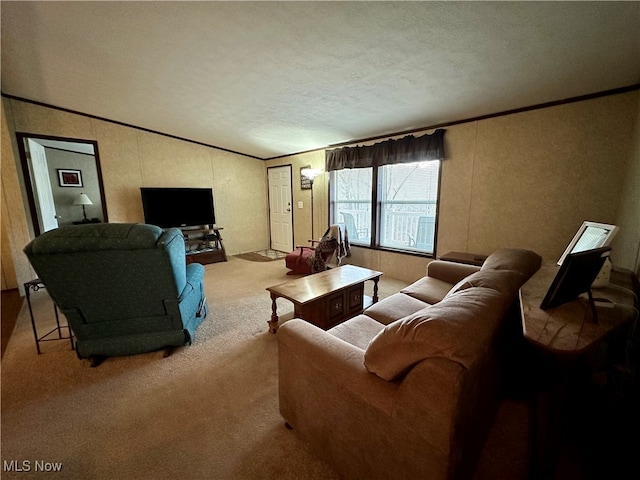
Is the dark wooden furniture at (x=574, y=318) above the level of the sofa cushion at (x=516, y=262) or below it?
below

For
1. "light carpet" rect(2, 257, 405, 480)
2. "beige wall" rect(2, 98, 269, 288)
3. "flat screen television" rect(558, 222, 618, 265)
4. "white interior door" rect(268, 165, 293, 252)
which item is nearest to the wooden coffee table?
"light carpet" rect(2, 257, 405, 480)

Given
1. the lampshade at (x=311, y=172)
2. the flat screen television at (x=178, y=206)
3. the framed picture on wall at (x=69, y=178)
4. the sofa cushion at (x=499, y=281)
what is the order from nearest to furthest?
the sofa cushion at (x=499, y=281)
the flat screen television at (x=178, y=206)
the lampshade at (x=311, y=172)
the framed picture on wall at (x=69, y=178)

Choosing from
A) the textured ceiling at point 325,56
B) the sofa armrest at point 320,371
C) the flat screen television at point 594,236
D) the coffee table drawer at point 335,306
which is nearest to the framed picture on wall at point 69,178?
the textured ceiling at point 325,56

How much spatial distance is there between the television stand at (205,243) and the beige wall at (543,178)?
4067 millimetres

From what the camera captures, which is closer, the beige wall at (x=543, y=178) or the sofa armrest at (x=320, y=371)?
the sofa armrest at (x=320, y=371)

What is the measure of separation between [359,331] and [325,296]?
29.4 inches

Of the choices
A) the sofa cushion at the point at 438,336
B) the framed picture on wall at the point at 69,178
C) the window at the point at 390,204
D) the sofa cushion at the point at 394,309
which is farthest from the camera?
the framed picture on wall at the point at 69,178

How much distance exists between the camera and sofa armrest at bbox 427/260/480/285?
2435 millimetres

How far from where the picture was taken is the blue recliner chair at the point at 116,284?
5.57 ft

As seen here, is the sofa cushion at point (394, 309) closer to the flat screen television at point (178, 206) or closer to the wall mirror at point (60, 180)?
the flat screen television at point (178, 206)

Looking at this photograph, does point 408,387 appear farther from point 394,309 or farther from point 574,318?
point 394,309

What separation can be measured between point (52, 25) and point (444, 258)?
4315mm

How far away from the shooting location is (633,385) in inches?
46.4

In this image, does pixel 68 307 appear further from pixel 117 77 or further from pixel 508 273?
pixel 508 273
